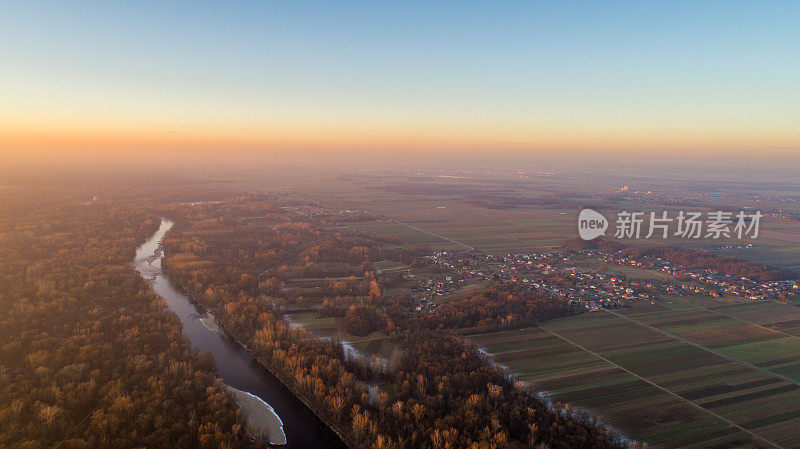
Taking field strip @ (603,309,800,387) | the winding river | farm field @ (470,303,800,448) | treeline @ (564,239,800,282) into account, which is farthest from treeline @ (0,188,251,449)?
treeline @ (564,239,800,282)

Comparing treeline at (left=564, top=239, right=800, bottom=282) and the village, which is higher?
treeline at (left=564, top=239, right=800, bottom=282)

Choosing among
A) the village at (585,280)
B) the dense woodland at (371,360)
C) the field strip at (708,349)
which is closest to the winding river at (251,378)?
the dense woodland at (371,360)

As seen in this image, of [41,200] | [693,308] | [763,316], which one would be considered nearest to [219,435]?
[693,308]

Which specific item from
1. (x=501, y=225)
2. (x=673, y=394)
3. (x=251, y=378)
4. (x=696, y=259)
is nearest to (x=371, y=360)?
(x=251, y=378)

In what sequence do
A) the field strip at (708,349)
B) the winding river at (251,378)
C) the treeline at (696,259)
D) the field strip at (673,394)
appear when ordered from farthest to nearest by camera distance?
the treeline at (696,259) < the field strip at (708,349) < the winding river at (251,378) < the field strip at (673,394)

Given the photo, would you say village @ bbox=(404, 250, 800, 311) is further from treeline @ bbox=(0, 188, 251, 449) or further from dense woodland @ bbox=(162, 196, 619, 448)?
treeline @ bbox=(0, 188, 251, 449)

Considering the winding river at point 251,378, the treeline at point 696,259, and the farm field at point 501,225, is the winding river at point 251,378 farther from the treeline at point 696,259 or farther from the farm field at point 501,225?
the treeline at point 696,259

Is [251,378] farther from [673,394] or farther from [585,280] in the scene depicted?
[585,280]
